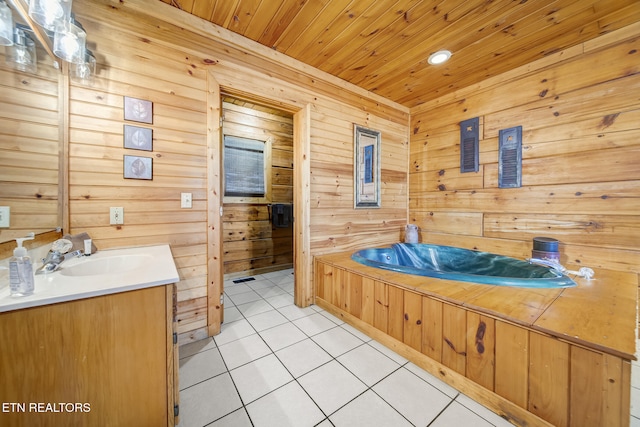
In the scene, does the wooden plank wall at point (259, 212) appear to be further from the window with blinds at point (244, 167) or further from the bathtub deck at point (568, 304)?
the bathtub deck at point (568, 304)

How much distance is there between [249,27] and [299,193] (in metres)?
1.43

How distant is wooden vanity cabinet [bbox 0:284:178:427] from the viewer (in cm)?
74

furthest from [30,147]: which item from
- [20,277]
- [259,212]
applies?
[259,212]

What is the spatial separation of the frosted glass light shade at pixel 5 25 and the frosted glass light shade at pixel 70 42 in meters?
0.20

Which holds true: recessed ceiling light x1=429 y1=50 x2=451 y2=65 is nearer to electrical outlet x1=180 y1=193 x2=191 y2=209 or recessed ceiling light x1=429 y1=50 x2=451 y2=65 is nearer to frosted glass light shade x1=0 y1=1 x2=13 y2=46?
electrical outlet x1=180 y1=193 x2=191 y2=209

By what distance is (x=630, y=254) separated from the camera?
1.80 metres

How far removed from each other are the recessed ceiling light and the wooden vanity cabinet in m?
2.71

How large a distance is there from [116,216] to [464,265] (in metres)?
3.13

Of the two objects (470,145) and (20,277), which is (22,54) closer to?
(20,277)

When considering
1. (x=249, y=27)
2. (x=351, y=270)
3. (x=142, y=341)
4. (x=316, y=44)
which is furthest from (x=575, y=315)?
(x=249, y=27)

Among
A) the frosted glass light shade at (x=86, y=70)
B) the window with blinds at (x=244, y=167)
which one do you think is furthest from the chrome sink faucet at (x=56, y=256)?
the window with blinds at (x=244, y=167)

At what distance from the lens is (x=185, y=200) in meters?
1.76

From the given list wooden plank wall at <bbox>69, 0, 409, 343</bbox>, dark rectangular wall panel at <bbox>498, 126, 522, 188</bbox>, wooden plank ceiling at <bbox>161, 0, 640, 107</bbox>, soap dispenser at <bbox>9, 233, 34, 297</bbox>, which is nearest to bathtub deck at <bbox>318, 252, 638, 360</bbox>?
dark rectangular wall panel at <bbox>498, 126, 522, 188</bbox>

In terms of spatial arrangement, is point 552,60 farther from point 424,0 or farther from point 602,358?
point 602,358
